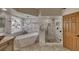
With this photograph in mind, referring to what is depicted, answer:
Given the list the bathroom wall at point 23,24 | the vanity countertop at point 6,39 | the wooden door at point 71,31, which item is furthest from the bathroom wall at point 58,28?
the vanity countertop at point 6,39

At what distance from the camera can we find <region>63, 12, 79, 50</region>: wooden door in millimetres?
1707

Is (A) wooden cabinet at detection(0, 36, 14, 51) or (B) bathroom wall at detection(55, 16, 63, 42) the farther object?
(B) bathroom wall at detection(55, 16, 63, 42)

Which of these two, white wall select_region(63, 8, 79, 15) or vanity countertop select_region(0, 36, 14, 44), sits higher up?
white wall select_region(63, 8, 79, 15)

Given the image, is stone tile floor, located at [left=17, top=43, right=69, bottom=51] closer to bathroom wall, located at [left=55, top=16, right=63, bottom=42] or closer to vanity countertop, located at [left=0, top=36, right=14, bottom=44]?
bathroom wall, located at [left=55, top=16, right=63, bottom=42]

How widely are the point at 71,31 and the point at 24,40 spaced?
83 cm

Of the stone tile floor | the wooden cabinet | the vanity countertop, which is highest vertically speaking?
the vanity countertop

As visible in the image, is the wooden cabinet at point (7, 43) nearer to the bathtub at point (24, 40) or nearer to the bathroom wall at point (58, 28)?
the bathtub at point (24, 40)

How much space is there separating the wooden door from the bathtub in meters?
0.53

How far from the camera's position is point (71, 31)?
1775mm

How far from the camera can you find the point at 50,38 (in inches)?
72.1

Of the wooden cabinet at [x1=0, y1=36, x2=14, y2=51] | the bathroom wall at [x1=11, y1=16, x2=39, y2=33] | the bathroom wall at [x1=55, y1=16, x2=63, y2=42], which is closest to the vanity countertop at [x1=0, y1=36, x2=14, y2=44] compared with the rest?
the wooden cabinet at [x1=0, y1=36, x2=14, y2=51]
